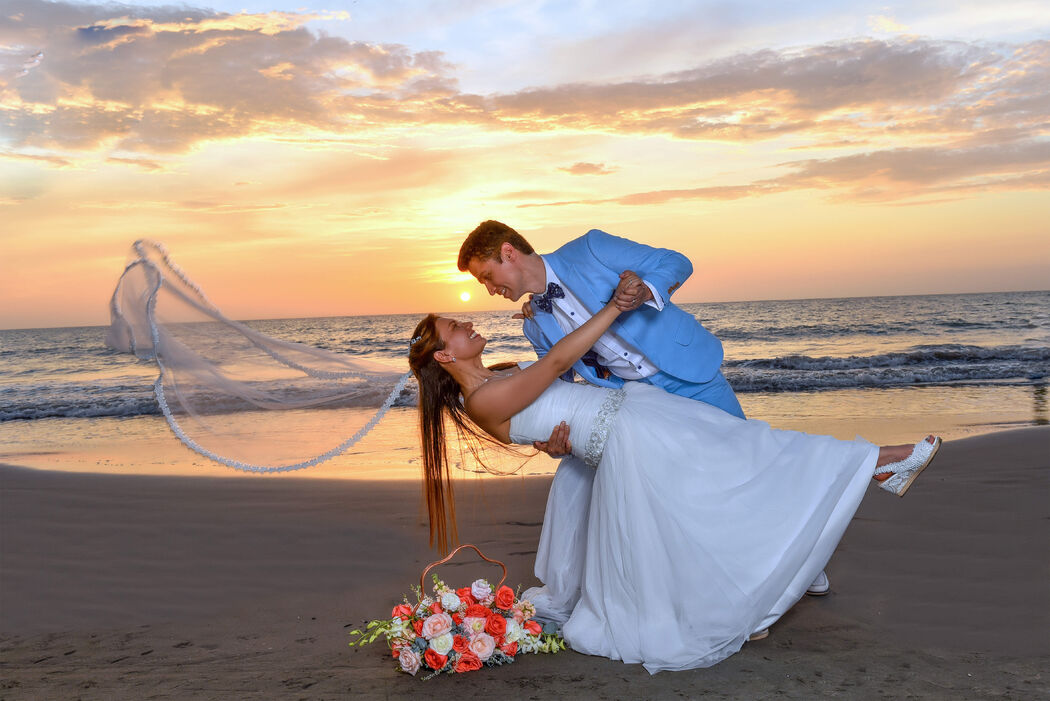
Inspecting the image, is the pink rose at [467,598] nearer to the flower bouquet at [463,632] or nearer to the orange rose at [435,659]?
the flower bouquet at [463,632]

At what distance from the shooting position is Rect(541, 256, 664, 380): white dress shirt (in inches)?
167

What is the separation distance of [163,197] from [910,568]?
809 inches

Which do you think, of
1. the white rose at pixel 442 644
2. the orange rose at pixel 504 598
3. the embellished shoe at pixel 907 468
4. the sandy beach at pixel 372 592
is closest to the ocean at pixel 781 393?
A: the sandy beach at pixel 372 592

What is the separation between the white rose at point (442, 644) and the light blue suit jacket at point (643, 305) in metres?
1.47

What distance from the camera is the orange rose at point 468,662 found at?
363cm

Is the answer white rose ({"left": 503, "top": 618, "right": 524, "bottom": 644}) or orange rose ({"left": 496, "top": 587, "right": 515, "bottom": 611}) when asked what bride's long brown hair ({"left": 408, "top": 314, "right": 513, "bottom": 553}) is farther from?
white rose ({"left": 503, "top": 618, "right": 524, "bottom": 644})

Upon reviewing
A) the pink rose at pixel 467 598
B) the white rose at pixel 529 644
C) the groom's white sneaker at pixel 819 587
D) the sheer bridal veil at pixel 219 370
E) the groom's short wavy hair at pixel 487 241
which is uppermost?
the groom's short wavy hair at pixel 487 241

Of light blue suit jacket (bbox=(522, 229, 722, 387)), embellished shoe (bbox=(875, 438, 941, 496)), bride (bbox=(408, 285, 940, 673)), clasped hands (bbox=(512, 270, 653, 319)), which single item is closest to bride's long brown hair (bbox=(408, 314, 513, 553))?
bride (bbox=(408, 285, 940, 673))

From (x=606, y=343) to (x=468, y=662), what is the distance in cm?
175

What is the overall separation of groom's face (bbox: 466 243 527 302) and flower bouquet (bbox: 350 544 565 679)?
1351mm

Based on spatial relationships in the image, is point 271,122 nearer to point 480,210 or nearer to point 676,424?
point 480,210

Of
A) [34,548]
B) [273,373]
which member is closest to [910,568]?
[273,373]

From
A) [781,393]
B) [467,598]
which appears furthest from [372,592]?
[781,393]

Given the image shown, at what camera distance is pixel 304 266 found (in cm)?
2420
